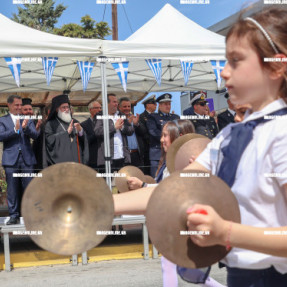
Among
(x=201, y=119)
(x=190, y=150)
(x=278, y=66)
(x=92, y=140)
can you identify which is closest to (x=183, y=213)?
(x=278, y=66)

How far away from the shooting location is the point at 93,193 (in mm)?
1273

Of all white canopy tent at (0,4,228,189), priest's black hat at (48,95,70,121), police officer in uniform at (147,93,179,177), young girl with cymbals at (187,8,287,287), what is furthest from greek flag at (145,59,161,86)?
young girl with cymbals at (187,8,287,287)

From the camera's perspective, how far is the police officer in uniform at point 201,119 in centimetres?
696

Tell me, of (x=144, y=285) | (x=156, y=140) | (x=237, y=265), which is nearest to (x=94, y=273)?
(x=144, y=285)

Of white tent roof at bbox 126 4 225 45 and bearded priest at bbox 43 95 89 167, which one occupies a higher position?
white tent roof at bbox 126 4 225 45

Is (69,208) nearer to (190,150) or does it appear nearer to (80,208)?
(80,208)

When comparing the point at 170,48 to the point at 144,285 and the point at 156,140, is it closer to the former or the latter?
the point at 156,140

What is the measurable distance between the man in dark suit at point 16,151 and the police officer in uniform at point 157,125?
1971 mm

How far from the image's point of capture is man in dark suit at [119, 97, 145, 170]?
734cm

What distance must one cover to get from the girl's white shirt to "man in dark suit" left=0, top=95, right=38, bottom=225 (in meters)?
5.21

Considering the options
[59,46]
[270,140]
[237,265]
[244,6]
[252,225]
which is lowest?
[237,265]

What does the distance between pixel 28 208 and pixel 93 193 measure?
0.19 metres

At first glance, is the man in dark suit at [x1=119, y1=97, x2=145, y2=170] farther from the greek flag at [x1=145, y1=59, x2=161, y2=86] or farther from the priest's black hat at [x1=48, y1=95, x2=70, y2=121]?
the priest's black hat at [x1=48, y1=95, x2=70, y2=121]

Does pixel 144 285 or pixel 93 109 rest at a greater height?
pixel 93 109
